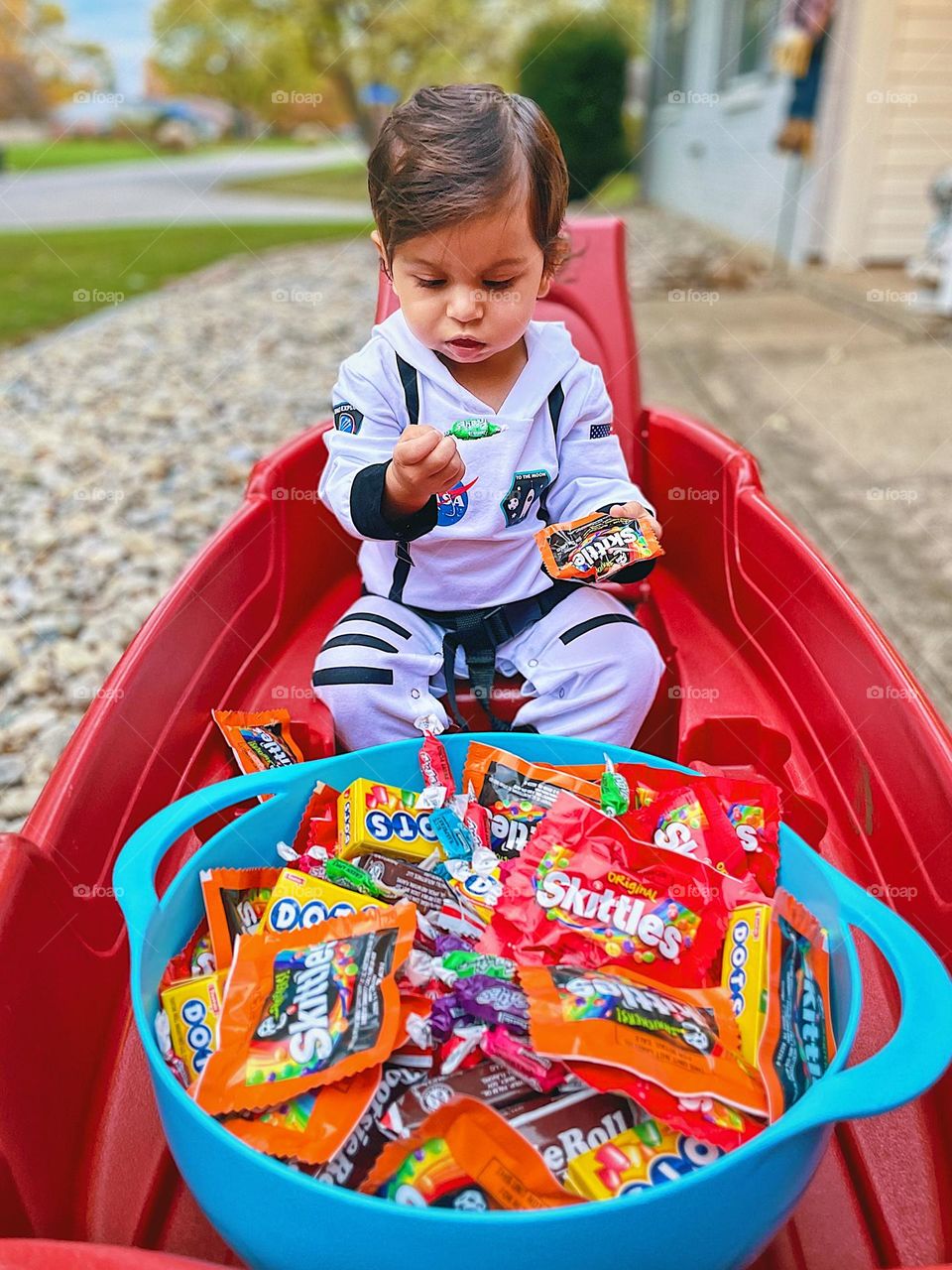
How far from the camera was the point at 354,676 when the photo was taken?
120 cm

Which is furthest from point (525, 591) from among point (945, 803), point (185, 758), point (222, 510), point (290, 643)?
point (222, 510)

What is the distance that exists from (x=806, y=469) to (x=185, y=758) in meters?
2.35

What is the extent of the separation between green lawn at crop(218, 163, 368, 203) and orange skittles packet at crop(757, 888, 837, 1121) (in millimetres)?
11729

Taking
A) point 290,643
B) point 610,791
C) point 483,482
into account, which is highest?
point 483,482

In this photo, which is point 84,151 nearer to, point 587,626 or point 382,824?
point 587,626

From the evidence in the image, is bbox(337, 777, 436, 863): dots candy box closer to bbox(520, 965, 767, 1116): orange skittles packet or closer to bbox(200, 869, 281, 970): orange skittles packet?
bbox(200, 869, 281, 970): orange skittles packet

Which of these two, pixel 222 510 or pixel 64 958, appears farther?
pixel 222 510

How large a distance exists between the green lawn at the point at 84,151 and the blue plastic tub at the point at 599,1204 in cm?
1353

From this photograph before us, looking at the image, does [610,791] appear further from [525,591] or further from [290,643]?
[290,643]

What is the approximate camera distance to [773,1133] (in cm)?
58

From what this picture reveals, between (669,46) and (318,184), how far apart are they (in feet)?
17.6

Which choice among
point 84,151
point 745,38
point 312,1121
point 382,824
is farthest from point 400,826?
point 84,151

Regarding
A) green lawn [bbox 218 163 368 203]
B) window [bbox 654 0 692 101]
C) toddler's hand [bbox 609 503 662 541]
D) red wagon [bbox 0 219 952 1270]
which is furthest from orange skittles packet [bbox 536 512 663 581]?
green lawn [bbox 218 163 368 203]

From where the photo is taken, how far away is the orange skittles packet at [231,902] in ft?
2.80
